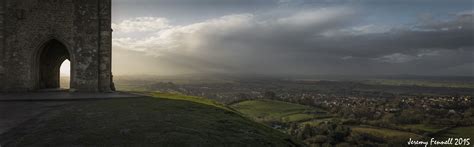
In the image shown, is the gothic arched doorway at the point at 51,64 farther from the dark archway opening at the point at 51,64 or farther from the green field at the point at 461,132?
the green field at the point at 461,132

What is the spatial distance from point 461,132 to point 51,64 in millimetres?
45644

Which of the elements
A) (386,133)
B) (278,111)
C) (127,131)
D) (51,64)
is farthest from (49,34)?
(278,111)

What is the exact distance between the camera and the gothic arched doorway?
25998 mm

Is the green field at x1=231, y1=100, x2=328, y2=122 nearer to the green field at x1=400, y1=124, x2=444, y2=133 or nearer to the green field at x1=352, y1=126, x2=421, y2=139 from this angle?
the green field at x1=352, y1=126, x2=421, y2=139

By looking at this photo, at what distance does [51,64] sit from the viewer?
27.6 meters

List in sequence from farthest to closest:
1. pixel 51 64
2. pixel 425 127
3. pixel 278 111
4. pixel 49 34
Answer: pixel 278 111, pixel 425 127, pixel 51 64, pixel 49 34

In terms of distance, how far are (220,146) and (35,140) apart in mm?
4555

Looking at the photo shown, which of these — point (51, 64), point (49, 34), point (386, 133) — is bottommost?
point (386, 133)

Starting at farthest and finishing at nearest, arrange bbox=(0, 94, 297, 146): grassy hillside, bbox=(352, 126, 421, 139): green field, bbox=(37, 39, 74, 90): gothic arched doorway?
1. bbox=(352, 126, 421, 139): green field
2. bbox=(37, 39, 74, 90): gothic arched doorway
3. bbox=(0, 94, 297, 146): grassy hillside

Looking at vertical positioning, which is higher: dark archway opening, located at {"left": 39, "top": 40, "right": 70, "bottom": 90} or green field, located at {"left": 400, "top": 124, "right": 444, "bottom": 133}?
dark archway opening, located at {"left": 39, "top": 40, "right": 70, "bottom": 90}

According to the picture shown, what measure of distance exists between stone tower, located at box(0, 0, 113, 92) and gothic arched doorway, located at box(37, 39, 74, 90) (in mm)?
2939

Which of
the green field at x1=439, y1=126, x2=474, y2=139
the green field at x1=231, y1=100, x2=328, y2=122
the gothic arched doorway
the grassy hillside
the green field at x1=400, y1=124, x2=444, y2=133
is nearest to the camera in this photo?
the grassy hillside

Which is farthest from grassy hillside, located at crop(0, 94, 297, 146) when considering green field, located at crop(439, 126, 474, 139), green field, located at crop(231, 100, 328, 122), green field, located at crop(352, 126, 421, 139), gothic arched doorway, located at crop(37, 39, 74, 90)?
green field, located at crop(231, 100, 328, 122)

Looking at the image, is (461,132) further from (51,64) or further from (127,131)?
(51,64)
